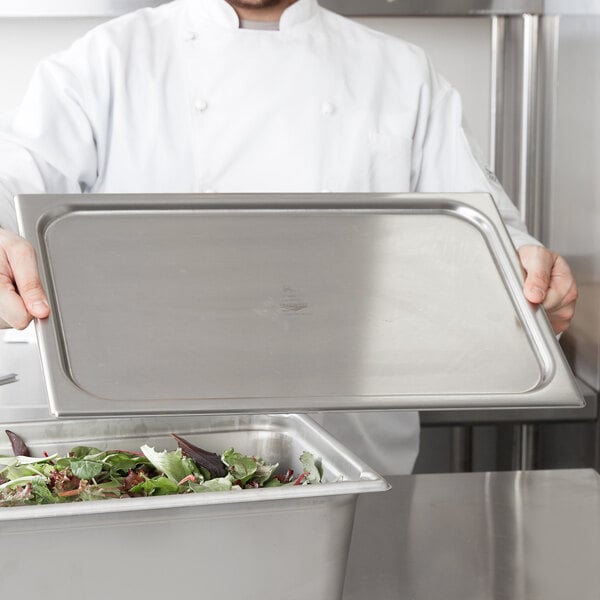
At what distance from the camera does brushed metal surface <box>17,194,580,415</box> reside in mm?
630

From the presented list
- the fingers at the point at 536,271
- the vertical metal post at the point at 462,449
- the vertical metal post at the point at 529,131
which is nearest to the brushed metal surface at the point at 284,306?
the fingers at the point at 536,271

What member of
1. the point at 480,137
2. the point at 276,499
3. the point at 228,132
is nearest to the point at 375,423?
the point at 228,132

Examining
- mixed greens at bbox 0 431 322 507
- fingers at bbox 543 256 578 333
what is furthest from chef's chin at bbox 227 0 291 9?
mixed greens at bbox 0 431 322 507

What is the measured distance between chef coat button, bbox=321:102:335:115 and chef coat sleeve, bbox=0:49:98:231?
364mm

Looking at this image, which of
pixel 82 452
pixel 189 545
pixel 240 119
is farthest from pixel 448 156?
pixel 189 545

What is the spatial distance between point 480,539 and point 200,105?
83 cm

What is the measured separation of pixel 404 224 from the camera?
844mm

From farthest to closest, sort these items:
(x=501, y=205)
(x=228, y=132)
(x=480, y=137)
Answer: (x=480, y=137) < (x=228, y=132) < (x=501, y=205)

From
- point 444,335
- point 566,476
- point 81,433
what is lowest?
point 566,476

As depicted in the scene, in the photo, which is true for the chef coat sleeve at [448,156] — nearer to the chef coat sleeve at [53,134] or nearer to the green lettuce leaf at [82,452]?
the chef coat sleeve at [53,134]

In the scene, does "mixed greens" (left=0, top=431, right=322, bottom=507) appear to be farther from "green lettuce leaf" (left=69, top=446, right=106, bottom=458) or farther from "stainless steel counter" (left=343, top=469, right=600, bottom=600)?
"stainless steel counter" (left=343, top=469, right=600, bottom=600)

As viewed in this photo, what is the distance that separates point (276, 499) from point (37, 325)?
0.71ft

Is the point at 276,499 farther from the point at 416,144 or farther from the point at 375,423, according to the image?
the point at 416,144

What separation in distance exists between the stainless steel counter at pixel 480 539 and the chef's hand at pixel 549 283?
18cm
